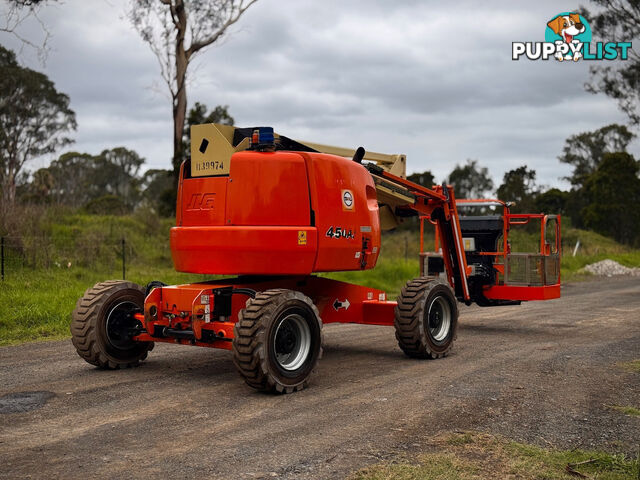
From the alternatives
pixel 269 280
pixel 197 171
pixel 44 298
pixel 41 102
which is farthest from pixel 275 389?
pixel 41 102

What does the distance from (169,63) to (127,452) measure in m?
25.9

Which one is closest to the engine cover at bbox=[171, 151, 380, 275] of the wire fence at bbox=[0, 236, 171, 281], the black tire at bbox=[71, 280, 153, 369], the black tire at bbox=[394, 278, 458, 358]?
the black tire at bbox=[71, 280, 153, 369]

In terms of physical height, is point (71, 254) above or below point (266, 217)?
below

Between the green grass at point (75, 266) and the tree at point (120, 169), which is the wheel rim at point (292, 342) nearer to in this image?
the green grass at point (75, 266)

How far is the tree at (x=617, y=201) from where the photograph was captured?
5135 centimetres

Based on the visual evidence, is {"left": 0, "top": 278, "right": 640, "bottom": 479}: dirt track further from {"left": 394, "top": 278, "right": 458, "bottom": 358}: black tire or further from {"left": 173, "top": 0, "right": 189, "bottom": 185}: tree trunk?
{"left": 173, "top": 0, "right": 189, "bottom": 185}: tree trunk

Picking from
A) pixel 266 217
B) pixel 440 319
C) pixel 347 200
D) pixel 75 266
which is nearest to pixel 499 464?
pixel 266 217

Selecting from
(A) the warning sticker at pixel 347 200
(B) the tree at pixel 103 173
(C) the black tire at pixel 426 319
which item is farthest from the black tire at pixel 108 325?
(B) the tree at pixel 103 173

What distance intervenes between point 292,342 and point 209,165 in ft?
7.85

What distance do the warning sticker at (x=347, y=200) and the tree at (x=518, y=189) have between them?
36.9m

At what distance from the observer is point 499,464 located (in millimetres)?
5379

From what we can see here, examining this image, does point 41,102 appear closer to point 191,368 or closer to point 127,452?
point 191,368

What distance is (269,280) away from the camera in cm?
902

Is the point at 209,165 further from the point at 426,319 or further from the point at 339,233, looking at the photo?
the point at 426,319
